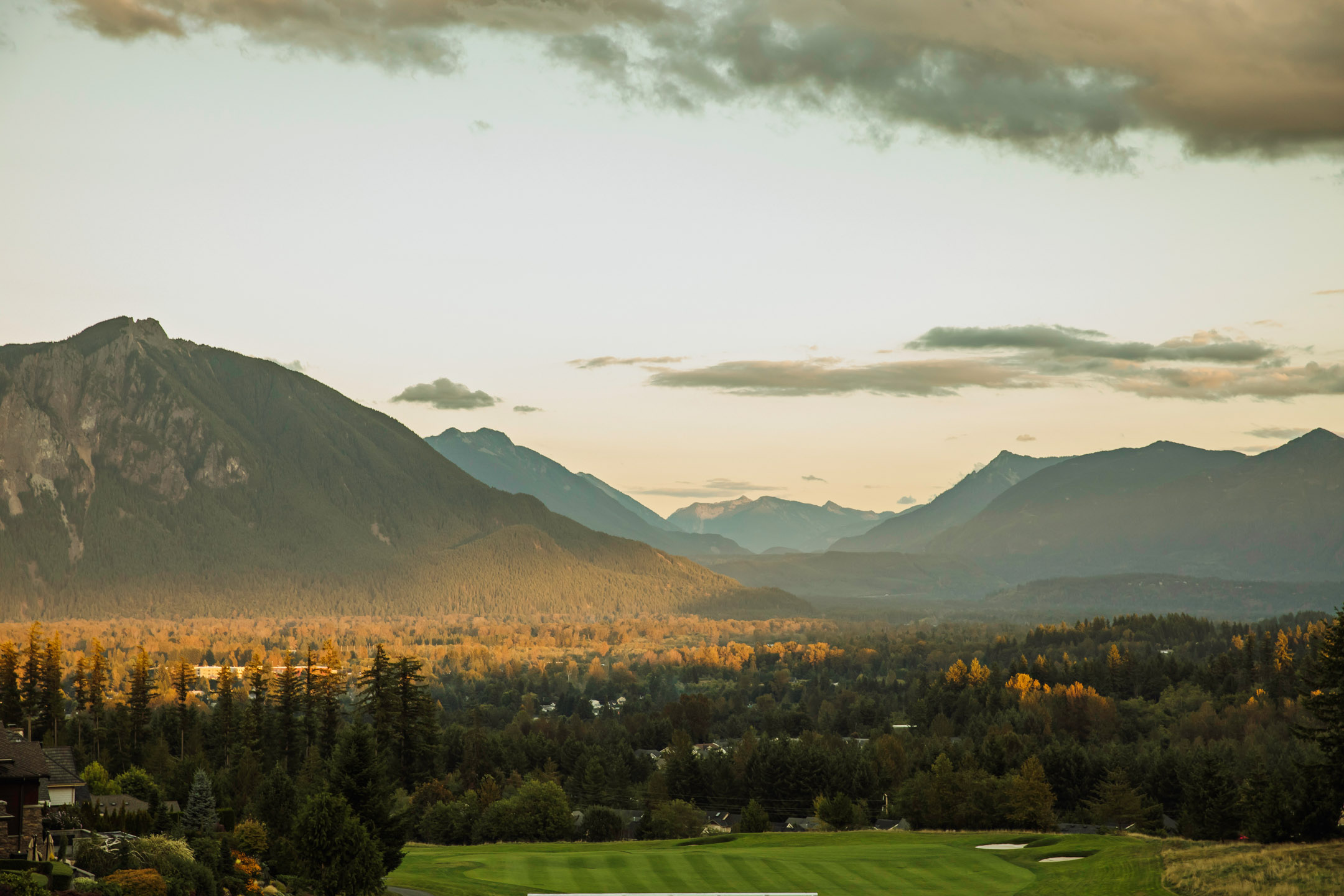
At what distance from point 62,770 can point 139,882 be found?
73.6 feet

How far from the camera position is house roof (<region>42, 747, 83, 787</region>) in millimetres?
54594

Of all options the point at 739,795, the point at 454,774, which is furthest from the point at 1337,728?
the point at 454,774

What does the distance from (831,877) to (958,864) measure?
7.30 m

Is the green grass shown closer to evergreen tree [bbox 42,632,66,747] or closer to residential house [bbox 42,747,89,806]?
residential house [bbox 42,747,89,806]

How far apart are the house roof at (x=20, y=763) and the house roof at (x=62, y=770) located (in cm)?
908

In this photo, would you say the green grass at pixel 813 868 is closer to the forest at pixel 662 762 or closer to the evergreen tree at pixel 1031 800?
the forest at pixel 662 762

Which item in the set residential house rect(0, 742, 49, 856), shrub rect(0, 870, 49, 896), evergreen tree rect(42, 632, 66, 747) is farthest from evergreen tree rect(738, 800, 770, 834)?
shrub rect(0, 870, 49, 896)

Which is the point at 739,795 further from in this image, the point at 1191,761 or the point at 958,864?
the point at 958,864

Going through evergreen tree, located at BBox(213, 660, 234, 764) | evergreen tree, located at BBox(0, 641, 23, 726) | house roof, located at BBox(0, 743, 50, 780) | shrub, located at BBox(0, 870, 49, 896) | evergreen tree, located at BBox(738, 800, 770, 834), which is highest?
house roof, located at BBox(0, 743, 50, 780)

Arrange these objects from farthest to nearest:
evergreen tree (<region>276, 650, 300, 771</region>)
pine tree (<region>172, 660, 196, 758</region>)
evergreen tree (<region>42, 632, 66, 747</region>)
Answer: pine tree (<region>172, 660, 196, 758</region>)
evergreen tree (<region>42, 632, 66, 747</region>)
evergreen tree (<region>276, 650, 300, 771</region>)

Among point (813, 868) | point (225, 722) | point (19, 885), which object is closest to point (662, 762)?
point (225, 722)

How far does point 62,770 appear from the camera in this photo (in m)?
57.1

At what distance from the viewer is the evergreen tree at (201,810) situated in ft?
175

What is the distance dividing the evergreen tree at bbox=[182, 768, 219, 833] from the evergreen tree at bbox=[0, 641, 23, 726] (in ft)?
170
